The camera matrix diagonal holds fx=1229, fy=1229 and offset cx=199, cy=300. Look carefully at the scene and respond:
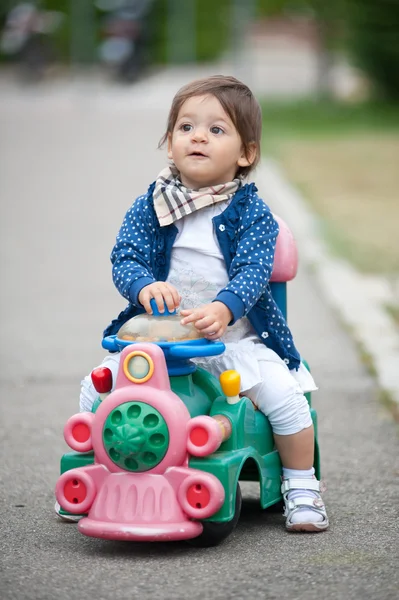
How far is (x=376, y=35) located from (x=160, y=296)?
2095 cm

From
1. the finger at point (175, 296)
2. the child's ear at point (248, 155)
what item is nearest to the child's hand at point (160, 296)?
the finger at point (175, 296)

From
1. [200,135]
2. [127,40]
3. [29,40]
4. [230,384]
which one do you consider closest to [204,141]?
[200,135]

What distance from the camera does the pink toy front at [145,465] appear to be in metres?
3.29

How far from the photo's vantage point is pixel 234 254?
12.2 ft

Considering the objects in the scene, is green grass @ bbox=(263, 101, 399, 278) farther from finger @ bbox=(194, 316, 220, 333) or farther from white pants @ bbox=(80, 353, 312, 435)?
finger @ bbox=(194, 316, 220, 333)

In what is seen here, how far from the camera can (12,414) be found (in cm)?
528

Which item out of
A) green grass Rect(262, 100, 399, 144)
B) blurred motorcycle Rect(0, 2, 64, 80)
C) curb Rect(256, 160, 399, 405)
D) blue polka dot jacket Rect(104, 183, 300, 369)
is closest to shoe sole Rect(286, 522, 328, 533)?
blue polka dot jacket Rect(104, 183, 300, 369)

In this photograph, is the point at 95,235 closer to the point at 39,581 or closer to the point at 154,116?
Result: the point at 39,581

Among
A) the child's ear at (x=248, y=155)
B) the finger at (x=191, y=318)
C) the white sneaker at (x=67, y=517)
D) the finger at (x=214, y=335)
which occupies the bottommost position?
the white sneaker at (x=67, y=517)

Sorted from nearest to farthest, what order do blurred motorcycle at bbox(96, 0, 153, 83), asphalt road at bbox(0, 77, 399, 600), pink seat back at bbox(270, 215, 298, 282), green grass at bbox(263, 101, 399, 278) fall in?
asphalt road at bbox(0, 77, 399, 600) → pink seat back at bbox(270, 215, 298, 282) → green grass at bbox(263, 101, 399, 278) → blurred motorcycle at bbox(96, 0, 153, 83)

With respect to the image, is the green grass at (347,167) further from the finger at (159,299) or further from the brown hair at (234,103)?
the finger at (159,299)

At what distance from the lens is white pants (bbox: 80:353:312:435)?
3.61 metres

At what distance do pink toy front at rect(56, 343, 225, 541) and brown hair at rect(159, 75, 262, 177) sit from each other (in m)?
0.82

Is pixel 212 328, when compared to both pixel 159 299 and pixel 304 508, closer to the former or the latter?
pixel 159 299
